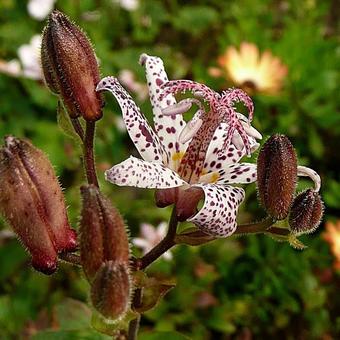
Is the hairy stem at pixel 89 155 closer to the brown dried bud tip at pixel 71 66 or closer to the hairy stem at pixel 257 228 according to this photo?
the brown dried bud tip at pixel 71 66

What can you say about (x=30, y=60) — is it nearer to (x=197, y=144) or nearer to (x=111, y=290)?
(x=197, y=144)

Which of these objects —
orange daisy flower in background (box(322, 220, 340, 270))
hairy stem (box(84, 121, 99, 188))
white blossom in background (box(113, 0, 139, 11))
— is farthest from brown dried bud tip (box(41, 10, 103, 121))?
white blossom in background (box(113, 0, 139, 11))

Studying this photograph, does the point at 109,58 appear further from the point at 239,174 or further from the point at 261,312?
the point at 239,174

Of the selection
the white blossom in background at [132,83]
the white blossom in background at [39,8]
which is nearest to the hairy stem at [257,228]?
the white blossom in background at [132,83]

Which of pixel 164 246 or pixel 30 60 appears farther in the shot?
pixel 30 60

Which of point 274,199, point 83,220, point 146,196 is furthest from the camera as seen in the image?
point 146,196

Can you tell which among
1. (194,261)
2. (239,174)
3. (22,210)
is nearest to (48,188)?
(22,210)

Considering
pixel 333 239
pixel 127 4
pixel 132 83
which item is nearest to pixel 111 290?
pixel 333 239
